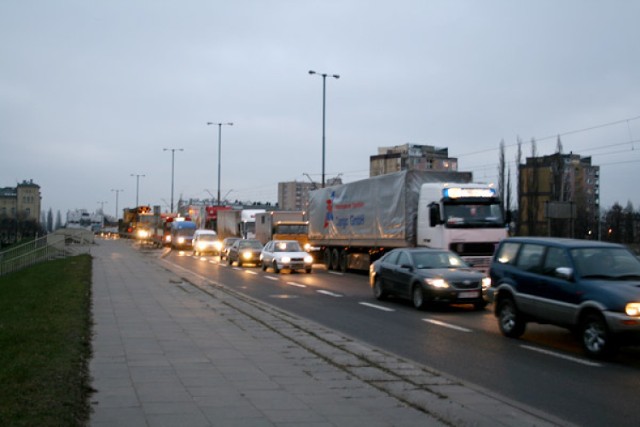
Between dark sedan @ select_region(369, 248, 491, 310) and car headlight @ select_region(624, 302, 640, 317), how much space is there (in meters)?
5.58

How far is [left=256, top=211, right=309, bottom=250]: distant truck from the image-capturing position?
1654 inches

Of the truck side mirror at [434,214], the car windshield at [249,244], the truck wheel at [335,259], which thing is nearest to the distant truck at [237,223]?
the car windshield at [249,244]

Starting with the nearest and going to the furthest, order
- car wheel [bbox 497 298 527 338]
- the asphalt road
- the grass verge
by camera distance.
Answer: the grass verge
the asphalt road
car wheel [bbox 497 298 527 338]

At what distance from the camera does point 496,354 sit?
10.9m

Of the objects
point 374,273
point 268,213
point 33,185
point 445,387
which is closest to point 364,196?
point 374,273

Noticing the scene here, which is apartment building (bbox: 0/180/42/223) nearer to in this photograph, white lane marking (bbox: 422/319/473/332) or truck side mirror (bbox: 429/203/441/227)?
truck side mirror (bbox: 429/203/441/227)

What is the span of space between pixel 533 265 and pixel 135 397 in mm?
7449

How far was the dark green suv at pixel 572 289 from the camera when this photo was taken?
392 inches

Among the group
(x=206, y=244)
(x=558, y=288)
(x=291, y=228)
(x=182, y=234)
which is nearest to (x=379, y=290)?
(x=558, y=288)

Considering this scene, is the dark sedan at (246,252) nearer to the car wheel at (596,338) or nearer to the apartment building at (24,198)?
the car wheel at (596,338)

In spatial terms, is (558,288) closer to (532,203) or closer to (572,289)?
(572,289)

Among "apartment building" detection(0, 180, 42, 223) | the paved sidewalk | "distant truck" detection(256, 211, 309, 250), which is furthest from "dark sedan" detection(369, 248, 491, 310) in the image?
"apartment building" detection(0, 180, 42, 223)

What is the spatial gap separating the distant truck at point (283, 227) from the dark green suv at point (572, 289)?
27.3 meters

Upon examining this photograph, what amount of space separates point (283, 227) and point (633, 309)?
109 ft
